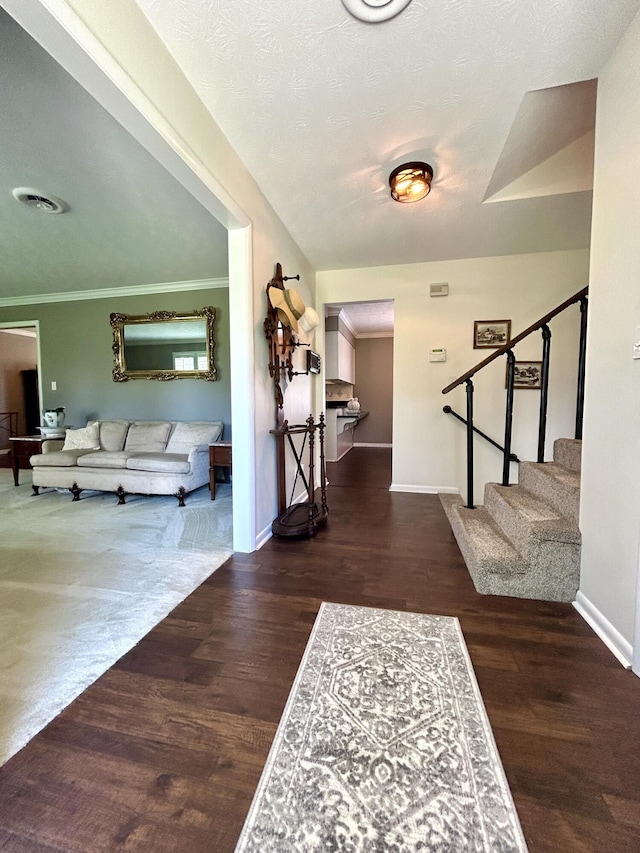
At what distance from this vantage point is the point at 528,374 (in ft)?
11.6

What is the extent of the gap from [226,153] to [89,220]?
84.8 inches

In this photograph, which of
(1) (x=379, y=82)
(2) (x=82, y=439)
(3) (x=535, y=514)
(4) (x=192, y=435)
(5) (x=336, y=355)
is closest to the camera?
(1) (x=379, y=82)

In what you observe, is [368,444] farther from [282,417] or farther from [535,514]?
[535,514]

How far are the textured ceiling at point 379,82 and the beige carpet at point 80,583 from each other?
8.49 feet

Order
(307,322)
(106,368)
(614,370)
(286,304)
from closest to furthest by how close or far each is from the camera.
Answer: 1. (614,370)
2. (286,304)
3. (307,322)
4. (106,368)

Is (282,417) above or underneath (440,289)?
underneath

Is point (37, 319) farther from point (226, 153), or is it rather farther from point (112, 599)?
point (112, 599)

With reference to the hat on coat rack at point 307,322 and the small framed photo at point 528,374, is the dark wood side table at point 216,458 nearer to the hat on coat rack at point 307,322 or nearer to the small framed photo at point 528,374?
the hat on coat rack at point 307,322

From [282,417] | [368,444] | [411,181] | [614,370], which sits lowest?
[368,444]

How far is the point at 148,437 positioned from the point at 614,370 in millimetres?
4487

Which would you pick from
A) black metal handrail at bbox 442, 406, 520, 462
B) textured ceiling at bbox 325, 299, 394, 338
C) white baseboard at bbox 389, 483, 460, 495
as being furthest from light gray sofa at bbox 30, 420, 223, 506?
black metal handrail at bbox 442, 406, 520, 462

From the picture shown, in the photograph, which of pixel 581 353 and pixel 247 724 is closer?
pixel 247 724

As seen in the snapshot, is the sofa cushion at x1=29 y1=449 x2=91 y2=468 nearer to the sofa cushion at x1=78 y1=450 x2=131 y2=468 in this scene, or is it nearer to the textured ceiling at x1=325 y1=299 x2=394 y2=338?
Answer: the sofa cushion at x1=78 y1=450 x2=131 y2=468

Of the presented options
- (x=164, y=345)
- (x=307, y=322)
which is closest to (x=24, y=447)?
(x=164, y=345)
